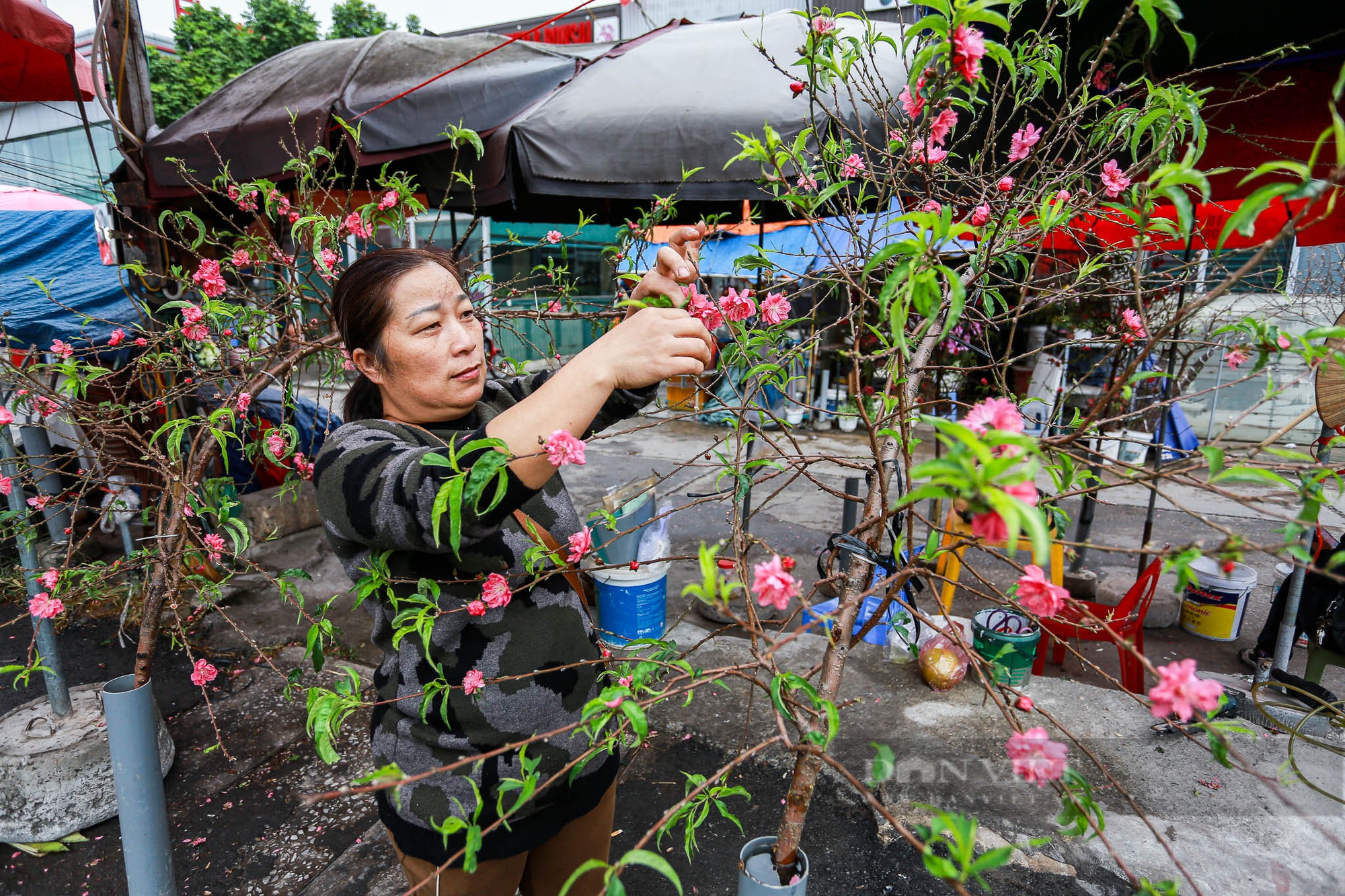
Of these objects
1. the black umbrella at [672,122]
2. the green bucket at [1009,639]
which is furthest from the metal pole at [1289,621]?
the black umbrella at [672,122]

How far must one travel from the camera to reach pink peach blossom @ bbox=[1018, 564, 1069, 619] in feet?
3.10

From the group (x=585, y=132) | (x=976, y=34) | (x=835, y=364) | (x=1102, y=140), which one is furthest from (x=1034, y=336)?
(x=976, y=34)

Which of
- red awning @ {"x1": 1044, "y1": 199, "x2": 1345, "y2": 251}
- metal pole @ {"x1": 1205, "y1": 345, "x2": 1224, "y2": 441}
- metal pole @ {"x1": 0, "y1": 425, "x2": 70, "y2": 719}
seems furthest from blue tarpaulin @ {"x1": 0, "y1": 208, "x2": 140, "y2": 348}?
metal pole @ {"x1": 1205, "y1": 345, "x2": 1224, "y2": 441}

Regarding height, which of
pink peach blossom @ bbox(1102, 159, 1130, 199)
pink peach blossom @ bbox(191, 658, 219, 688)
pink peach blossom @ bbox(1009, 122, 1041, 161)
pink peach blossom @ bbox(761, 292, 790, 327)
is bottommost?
pink peach blossom @ bbox(191, 658, 219, 688)

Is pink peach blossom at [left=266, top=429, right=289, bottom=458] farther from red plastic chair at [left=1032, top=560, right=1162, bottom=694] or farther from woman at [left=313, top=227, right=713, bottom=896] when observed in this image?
red plastic chair at [left=1032, top=560, right=1162, bottom=694]

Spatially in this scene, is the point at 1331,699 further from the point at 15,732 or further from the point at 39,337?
the point at 39,337

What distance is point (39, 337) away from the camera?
3957mm

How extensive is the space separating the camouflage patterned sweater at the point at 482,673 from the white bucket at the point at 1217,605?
4.19 metres

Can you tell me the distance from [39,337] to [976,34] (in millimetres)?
4997

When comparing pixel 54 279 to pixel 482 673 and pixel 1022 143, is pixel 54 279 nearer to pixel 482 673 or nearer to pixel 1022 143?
pixel 482 673

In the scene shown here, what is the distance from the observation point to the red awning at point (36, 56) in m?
2.60

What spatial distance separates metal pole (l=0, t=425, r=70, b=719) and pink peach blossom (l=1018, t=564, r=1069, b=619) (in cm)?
299

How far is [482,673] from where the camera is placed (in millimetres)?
1348

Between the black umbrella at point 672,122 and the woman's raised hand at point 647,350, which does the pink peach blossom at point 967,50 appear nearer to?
Result: the woman's raised hand at point 647,350
